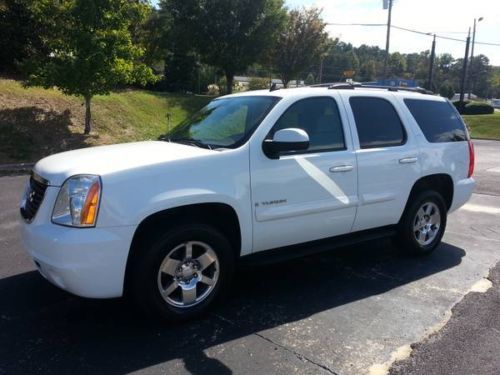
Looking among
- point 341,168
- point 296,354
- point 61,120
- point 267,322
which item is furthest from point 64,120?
point 296,354

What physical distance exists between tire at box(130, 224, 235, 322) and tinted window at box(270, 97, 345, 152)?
124cm

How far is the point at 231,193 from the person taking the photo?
3945mm

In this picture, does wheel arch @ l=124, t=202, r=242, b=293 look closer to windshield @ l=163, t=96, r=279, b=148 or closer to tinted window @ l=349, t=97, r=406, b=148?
windshield @ l=163, t=96, r=279, b=148

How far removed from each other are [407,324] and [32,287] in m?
3.32

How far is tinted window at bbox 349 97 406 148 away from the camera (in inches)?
196

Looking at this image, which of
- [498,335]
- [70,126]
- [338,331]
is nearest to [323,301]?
[338,331]

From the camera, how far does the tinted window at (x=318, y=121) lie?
4.48m

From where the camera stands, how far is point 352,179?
4.77 metres

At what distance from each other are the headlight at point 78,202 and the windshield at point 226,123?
3.73ft

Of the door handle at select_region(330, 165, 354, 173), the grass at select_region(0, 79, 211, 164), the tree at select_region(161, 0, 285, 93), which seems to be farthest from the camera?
the tree at select_region(161, 0, 285, 93)

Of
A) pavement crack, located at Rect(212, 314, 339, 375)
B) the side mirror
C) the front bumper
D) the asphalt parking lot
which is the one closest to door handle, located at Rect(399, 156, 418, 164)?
the asphalt parking lot

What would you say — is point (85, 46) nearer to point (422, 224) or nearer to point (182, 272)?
point (422, 224)

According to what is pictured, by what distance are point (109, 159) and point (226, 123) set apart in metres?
1.22

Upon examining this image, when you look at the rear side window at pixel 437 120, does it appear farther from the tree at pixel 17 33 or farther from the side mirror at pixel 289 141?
the tree at pixel 17 33
